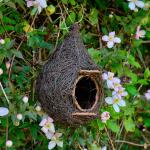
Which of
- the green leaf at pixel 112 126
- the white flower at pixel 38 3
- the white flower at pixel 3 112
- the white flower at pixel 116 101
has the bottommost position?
the green leaf at pixel 112 126

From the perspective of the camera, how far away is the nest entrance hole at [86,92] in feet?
7.02

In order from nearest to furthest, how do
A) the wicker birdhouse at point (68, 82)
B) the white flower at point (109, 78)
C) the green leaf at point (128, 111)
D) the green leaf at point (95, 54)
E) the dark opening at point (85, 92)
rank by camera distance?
the wicker birdhouse at point (68, 82), the dark opening at point (85, 92), the white flower at point (109, 78), the green leaf at point (95, 54), the green leaf at point (128, 111)

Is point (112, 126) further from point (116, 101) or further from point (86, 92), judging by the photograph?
point (86, 92)

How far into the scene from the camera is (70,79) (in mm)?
2041

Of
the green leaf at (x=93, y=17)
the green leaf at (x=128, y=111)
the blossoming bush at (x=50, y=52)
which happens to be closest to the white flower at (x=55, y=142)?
the blossoming bush at (x=50, y=52)

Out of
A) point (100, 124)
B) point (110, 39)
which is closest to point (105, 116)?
point (100, 124)

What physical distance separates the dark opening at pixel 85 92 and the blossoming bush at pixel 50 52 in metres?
0.11

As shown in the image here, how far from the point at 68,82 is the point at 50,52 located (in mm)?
293

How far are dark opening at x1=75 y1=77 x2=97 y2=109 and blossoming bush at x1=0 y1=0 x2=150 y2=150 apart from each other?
0.11 metres

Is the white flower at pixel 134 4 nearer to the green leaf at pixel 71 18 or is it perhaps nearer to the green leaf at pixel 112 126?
the green leaf at pixel 71 18

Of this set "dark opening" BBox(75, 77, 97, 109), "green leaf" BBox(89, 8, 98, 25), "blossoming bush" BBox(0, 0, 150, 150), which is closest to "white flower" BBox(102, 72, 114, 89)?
"blossoming bush" BBox(0, 0, 150, 150)

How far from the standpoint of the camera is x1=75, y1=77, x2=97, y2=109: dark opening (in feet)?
7.07

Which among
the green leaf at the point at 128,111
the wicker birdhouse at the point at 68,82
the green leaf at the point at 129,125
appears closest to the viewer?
the wicker birdhouse at the point at 68,82

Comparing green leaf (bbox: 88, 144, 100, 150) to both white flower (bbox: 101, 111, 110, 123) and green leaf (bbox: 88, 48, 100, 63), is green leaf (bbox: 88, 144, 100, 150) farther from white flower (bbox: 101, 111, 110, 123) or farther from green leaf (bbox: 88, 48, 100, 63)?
green leaf (bbox: 88, 48, 100, 63)
